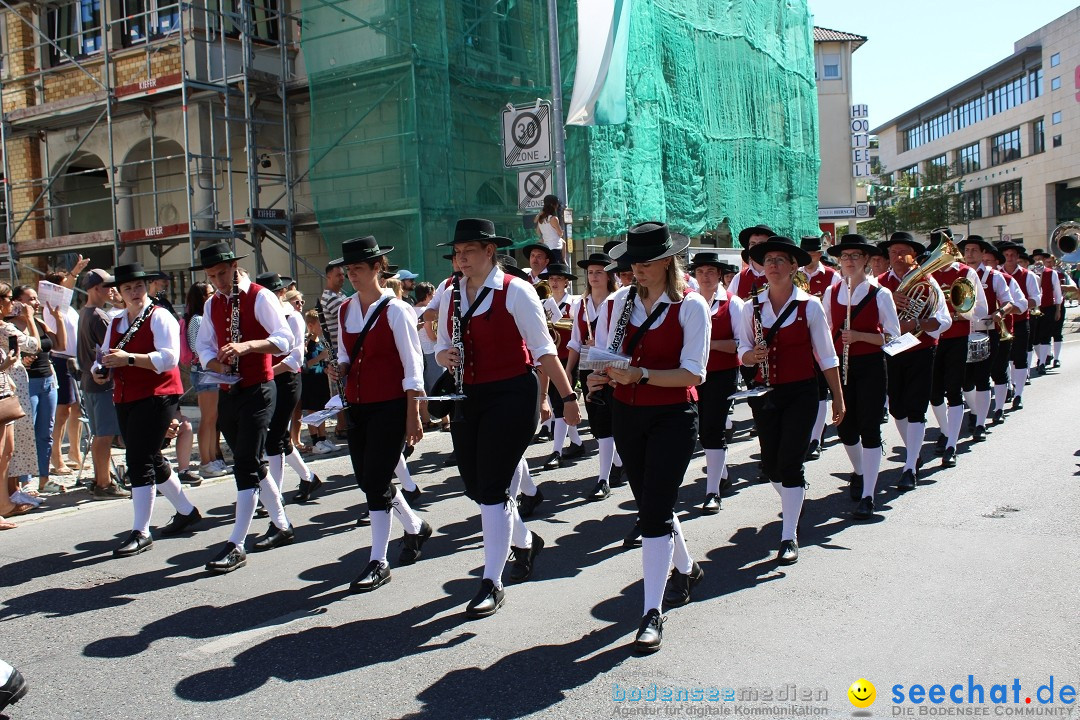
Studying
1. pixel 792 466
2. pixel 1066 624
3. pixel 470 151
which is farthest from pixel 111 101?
pixel 1066 624

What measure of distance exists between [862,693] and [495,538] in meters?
2.08

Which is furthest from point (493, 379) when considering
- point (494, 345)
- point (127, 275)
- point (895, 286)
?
point (895, 286)

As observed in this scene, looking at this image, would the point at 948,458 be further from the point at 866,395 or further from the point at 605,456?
the point at 605,456

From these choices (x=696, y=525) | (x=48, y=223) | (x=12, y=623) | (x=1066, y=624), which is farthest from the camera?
(x=48, y=223)

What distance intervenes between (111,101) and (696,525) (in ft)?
50.4

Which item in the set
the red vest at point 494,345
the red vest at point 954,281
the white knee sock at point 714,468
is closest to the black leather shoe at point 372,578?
the red vest at point 494,345

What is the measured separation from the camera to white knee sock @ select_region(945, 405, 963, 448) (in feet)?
28.6

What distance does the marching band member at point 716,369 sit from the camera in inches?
292

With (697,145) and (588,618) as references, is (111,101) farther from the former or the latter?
(588,618)

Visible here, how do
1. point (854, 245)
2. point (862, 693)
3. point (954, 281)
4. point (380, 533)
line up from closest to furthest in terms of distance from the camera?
point (862, 693), point (380, 533), point (854, 245), point (954, 281)

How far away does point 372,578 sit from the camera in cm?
566

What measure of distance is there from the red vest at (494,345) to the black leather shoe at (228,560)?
2201mm

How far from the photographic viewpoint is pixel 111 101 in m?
17.6

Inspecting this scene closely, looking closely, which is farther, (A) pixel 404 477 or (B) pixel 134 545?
(A) pixel 404 477
